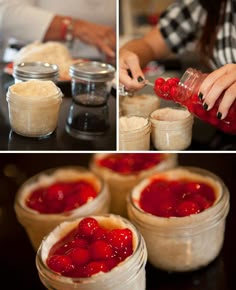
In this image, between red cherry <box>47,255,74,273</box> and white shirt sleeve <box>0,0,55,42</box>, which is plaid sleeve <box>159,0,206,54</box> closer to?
white shirt sleeve <box>0,0,55,42</box>

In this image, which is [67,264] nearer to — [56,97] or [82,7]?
[56,97]

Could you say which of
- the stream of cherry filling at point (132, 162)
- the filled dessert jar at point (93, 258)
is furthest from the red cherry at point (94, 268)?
the stream of cherry filling at point (132, 162)

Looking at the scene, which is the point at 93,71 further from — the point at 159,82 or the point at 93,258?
the point at 93,258

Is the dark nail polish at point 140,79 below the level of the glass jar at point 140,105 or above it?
above

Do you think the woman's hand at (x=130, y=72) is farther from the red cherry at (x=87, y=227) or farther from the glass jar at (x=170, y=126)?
the red cherry at (x=87, y=227)

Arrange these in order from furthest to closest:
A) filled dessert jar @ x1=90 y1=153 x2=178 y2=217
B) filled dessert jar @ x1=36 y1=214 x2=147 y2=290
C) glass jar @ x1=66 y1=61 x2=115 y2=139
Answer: filled dessert jar @ x1=90 y1=153 x2=178 y2=217 < glass jar @ x1=66 y1=61 x2=115 y2=139 < filled dessert jar @ x1=36 y1=214 x2=147 y2=290

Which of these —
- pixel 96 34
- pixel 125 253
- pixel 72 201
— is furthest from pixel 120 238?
pixel 96 34

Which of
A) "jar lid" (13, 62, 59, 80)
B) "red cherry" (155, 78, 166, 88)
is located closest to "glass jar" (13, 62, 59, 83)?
"jar lid" (13, 62, 59, 80)
